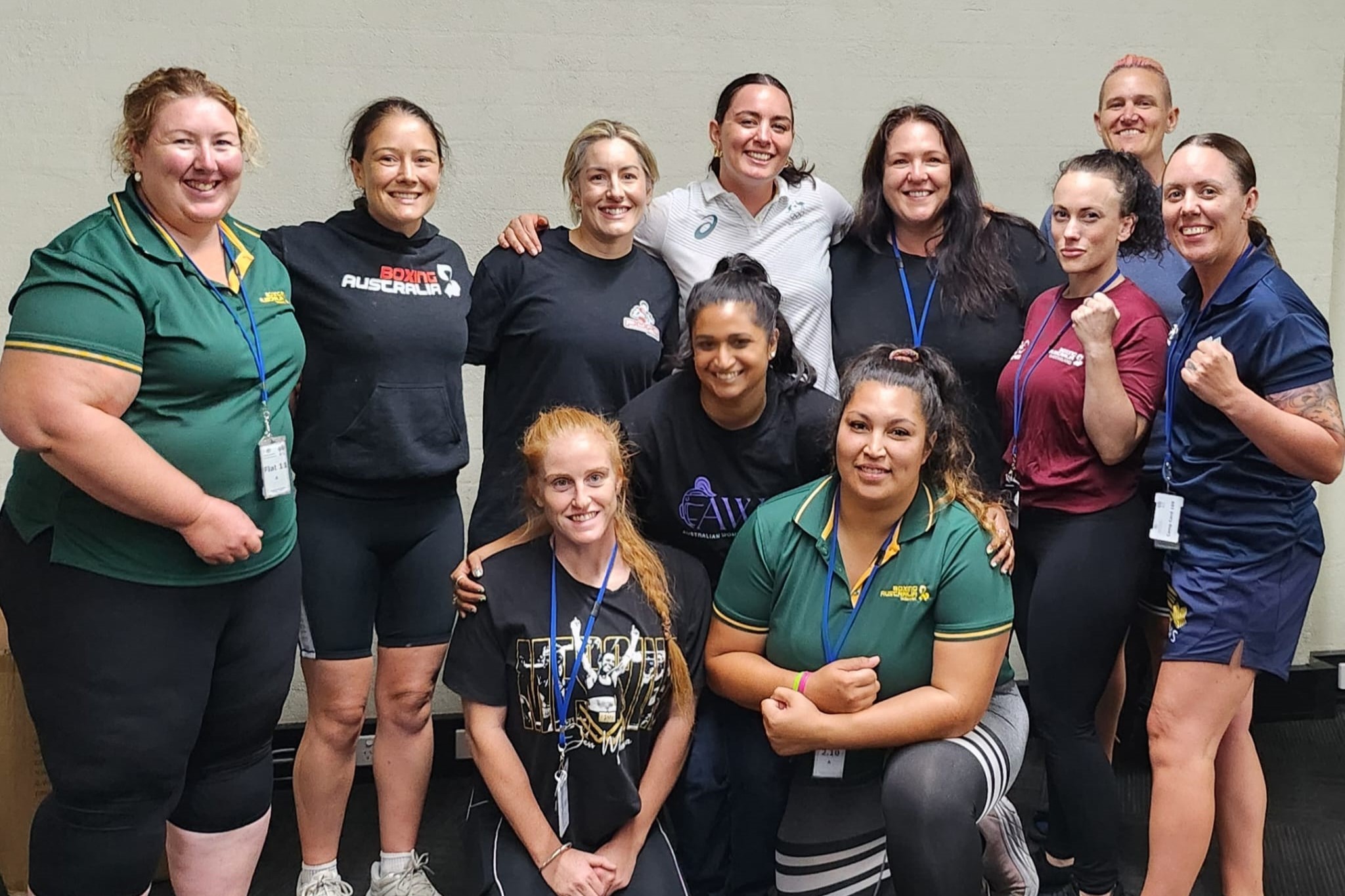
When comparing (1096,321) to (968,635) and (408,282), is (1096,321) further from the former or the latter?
(408,282)

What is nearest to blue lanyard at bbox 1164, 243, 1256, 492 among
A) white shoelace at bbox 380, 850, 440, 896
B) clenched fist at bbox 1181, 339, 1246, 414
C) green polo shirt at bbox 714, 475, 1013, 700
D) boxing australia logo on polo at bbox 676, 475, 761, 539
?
clenched fist at bbox 1181, 339, 1246, 414

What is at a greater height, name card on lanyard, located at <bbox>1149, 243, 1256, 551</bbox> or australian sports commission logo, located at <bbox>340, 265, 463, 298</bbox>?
australian sports commission logo, located at <bbox>340, 265, 463, 298</bbox>

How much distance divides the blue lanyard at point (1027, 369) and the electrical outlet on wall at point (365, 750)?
203cm

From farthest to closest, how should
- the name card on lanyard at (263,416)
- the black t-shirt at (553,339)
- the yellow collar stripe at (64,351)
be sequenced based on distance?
the black t-shirt at (553,339) < the name card on lanyard at (263,416) < the yellow collar stripe at (64,351)

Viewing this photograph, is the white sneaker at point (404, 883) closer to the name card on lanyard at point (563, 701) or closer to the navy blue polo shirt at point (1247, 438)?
the name card on lanyard at point (563, 701)

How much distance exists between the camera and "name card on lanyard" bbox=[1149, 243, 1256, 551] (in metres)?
2.10

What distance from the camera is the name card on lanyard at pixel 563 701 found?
6.49 ft

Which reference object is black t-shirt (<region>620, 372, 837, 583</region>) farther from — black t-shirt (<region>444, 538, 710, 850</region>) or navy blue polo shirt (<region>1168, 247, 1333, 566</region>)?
navy blue polo shirt (<region>1168, 247, 1333, 566</region>)

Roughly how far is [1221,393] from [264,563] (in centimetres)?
166

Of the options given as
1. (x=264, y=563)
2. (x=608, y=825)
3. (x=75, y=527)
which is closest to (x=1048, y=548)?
(x=608, y=825)

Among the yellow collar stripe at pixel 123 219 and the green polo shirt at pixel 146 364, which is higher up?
the yellow collar stripe at pixel 123 219

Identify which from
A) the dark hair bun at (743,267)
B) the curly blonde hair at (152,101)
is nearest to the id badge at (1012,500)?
the dark hair bun at (743,267)

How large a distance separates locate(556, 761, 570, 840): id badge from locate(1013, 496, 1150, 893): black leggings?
38.7 inches

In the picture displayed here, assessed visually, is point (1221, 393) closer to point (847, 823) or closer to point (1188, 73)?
point (847, 823)
